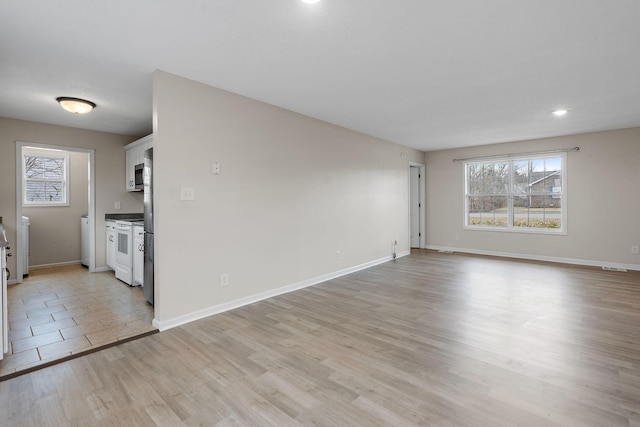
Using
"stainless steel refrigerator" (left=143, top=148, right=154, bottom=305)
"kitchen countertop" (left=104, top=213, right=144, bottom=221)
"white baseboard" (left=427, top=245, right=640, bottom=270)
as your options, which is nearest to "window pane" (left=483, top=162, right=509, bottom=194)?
"white baseboard" (left=427, top=245, right=640, bottom=270)

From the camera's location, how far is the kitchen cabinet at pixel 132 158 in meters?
4.85

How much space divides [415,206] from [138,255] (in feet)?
19.5

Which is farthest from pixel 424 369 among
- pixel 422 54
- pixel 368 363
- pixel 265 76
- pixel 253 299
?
pixel 265 76

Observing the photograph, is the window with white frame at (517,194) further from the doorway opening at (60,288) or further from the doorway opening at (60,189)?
the doorway opening at (60,189)

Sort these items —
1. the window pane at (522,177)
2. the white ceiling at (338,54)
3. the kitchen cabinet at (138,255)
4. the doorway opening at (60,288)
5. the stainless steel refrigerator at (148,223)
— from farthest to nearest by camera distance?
the window pane at (522,177), the kitchen cabinet at (138,255), the stainless steel refrigerator at (148,223), the doorway opening at (60,288), the white ceiling at (338,54)

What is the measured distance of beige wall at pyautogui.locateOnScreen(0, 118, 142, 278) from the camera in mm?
4410

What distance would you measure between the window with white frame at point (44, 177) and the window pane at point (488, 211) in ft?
27.0

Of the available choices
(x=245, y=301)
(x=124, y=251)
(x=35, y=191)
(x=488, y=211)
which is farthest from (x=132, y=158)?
(x=488, y=211)

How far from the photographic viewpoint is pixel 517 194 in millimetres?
6316

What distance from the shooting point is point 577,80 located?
122 inches

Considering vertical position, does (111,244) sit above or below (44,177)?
below

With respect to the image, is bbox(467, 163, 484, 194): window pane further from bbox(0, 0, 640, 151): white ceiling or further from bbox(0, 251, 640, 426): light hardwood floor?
bbox(0, 251, 640, 426): light hardwood floor

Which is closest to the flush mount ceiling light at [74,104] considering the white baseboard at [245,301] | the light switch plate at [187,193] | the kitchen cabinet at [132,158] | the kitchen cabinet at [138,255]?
the kitchen cabinet at [132,158]

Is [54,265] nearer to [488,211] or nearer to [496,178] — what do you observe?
[488,211]
